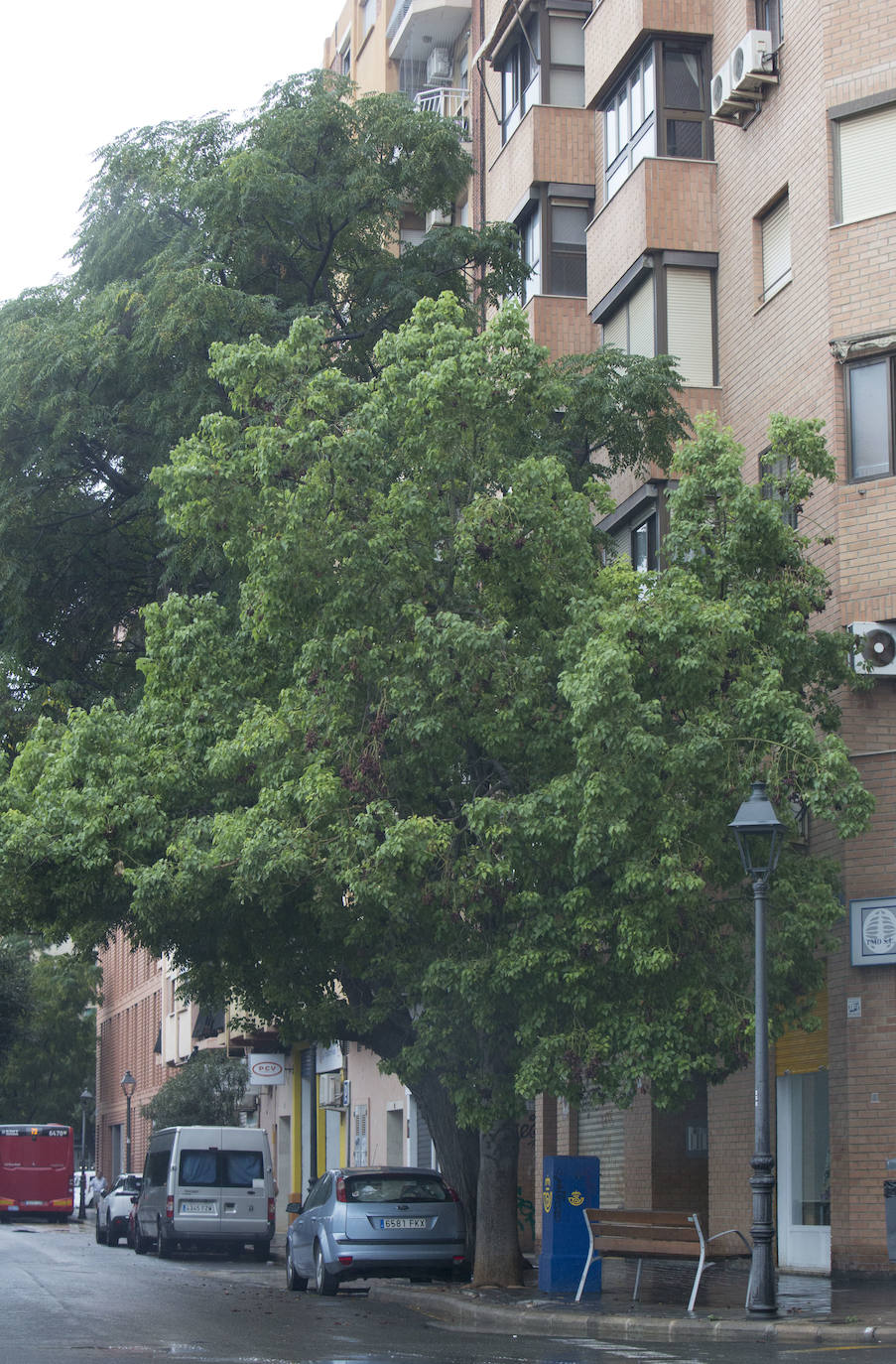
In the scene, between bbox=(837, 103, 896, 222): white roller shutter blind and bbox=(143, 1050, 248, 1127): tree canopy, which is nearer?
bbox=(837, 103, 896, 222): white roller shutter blind

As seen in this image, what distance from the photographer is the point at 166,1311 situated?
686 inches

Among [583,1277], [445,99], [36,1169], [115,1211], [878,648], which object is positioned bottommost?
[36,1169]

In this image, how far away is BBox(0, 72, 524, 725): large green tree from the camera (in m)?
24.1

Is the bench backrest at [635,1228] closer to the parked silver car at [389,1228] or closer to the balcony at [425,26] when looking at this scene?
the parked silver car at [389,1228]

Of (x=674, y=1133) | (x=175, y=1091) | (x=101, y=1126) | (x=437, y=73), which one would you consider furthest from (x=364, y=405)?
(x=101, y=1126)

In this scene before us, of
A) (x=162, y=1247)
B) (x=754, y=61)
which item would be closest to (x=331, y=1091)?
(x=162, y=1247)

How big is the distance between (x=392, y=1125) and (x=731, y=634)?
23666 mm

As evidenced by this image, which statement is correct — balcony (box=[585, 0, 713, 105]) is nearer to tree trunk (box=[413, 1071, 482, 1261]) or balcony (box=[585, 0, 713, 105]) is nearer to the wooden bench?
tree trunk (box=[413, 1071, 482, 1261])

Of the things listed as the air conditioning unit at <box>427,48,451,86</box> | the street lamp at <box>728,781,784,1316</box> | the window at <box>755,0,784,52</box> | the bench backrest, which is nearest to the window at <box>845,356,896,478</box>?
the window at <box>755,0,784,52</box>

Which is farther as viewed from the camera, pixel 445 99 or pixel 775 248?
pixel 445 99

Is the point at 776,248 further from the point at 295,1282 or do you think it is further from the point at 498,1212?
the point at 295,1282

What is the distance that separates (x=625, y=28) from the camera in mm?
26766

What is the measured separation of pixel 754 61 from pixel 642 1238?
47.8ft

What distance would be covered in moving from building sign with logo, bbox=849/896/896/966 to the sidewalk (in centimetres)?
329
